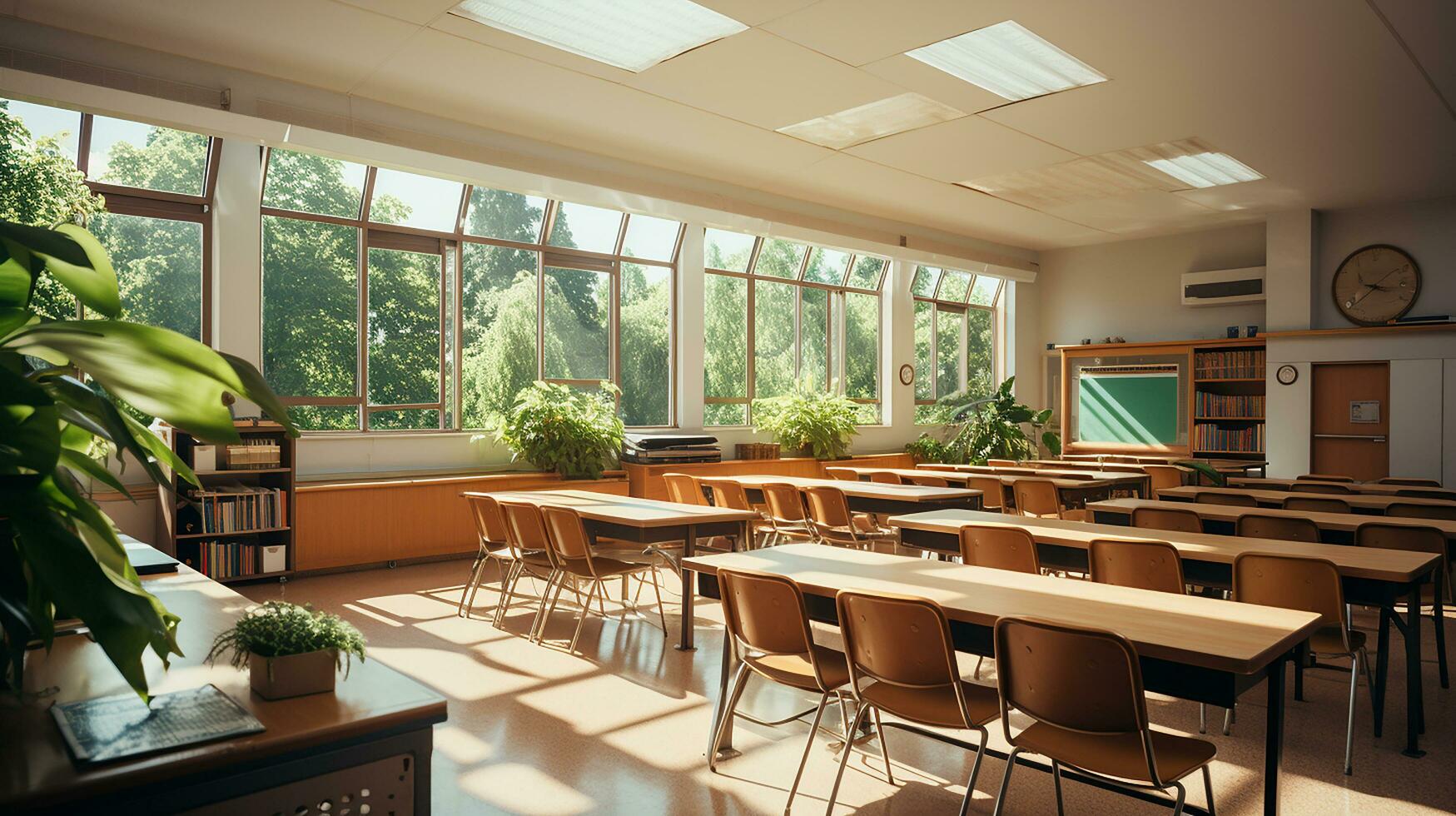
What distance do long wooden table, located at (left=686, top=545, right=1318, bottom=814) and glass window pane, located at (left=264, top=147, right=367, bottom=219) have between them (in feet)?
18.5

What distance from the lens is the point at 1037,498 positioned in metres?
7.08

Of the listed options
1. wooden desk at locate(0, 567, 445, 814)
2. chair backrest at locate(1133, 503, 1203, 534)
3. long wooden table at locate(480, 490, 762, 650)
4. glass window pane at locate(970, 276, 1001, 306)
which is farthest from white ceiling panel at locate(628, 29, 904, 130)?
glass window pane at locate(970, 276, 1001, 306)

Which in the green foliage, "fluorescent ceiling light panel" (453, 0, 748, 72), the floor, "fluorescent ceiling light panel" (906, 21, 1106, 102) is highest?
"fluorescent ceiling light panel" (906, 21, 1106, 102)

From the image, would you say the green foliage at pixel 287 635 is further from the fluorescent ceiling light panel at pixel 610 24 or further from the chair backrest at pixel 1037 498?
the chair backrest at pixel 1037 498

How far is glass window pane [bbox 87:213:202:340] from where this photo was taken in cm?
686

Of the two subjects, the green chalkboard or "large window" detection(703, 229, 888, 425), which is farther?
the green chalkboard

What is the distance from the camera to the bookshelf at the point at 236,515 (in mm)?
6422

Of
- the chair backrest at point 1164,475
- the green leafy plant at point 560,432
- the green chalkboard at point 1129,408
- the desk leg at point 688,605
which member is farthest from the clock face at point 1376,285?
the desk leg at point 688,605

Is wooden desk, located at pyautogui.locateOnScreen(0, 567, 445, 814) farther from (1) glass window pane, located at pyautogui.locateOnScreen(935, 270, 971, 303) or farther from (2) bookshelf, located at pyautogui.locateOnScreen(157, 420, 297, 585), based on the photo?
(1) glass window pane, located at pyautogui.locateOnScreen(935, 270, 971, 303)

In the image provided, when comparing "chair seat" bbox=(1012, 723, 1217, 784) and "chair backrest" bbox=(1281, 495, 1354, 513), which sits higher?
"chair backrest" bbox=(1281, 495, 1354, 513)

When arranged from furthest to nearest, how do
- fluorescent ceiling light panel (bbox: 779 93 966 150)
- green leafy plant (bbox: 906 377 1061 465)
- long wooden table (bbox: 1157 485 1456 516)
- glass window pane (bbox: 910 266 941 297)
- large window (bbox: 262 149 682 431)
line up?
glass window pane (bbox: 910 266 941 297) → green leafy plant (bbox: 906 377 1061 465) → large window (bbox: 262 149 682 431) → fluorescent ceiling light panel (bbox: 779 93 966 150) → long wooden table (bbox: 1157 485 1456 516)

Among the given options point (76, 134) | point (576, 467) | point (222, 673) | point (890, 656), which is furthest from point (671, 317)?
point (222, 673)

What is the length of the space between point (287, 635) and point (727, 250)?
9511mm

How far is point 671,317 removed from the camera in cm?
1027
